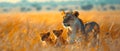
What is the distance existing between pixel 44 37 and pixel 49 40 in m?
0.16

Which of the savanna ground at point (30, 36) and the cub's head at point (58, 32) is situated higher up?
the savanna ground at point (30, 36)

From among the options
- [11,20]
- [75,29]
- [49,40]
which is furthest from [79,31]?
[11,20]

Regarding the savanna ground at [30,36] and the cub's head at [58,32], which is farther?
the cub's head at [58,32]

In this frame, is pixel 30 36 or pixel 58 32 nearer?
pixel 30 36

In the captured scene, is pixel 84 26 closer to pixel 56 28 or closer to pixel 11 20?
pixel 56 28

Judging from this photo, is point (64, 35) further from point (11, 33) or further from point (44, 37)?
point (11, 33)

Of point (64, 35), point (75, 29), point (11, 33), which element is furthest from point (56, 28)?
point (11, 33)

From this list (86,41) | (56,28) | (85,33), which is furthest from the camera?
→ (56,28)

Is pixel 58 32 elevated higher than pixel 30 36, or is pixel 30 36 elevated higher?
pixel 30 36

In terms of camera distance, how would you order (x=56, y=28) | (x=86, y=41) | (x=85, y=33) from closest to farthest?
(x=86, y=41) → (x=85, y=33) → (x=56, y=28)

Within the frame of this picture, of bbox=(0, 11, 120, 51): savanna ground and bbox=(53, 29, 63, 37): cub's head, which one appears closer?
bbox=(0, 11, 120, 51): savanna ground

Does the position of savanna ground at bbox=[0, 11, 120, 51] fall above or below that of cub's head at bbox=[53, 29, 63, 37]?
above

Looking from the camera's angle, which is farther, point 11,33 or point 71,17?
point 71,17

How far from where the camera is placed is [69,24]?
22.6ft
